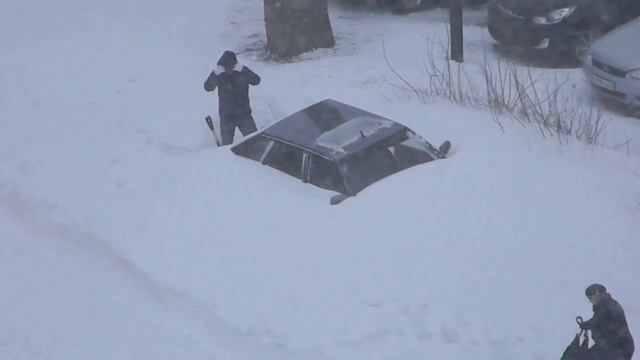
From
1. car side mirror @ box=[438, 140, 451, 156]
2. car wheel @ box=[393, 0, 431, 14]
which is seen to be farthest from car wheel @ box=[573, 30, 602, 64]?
car side mirror @ box=[438, 140, 451, 156]

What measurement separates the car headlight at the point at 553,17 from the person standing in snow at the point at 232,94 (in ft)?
15.2

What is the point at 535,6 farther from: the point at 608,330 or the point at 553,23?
the point at 608,330

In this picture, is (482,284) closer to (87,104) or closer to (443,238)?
(443,238)

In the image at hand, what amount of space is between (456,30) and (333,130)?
428 centimetres

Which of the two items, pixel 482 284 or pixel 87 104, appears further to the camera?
pixel 87 104

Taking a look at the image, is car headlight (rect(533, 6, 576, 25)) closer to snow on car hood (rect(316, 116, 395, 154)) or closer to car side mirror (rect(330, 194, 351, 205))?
snow on car hood (rect(316, 116, 395, 154))

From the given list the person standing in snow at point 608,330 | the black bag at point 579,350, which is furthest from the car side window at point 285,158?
the person standing in snow at point 608,330

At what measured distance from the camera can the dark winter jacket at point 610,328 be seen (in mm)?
6586

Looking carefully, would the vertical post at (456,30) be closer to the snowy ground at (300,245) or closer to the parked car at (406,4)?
the snowy ground at (300,245)

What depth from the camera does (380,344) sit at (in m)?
8.06

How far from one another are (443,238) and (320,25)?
20.0 ft

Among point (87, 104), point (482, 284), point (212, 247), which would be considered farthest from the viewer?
point (87, 104)

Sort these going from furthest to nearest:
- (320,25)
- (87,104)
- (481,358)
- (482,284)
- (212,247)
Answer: (320,25), (87,104), (212,247), (482,284), (481,358)

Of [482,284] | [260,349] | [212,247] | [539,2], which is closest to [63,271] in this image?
[212,247]
